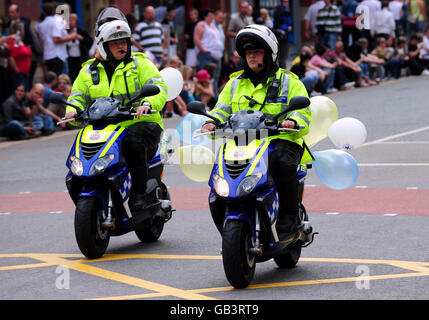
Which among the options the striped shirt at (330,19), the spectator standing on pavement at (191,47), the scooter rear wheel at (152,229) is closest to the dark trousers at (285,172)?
the scooter rear wheel at (152,229)

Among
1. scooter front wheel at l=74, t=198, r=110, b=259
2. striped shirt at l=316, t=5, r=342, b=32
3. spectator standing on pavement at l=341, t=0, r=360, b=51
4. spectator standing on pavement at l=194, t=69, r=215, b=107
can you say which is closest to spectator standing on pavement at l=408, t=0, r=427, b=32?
spectator standing on pavement at l=341, t=0, r=360, b=51

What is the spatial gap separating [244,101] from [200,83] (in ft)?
40.9

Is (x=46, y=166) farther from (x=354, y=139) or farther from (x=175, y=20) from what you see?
(x=175, y=20)

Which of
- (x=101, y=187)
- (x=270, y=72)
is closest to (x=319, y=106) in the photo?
(x=270, y=72)

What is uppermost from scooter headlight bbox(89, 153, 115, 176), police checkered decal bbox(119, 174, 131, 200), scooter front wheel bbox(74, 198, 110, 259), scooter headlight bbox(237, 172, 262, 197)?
scooter headlight bbox(237, 172, 262, 197)

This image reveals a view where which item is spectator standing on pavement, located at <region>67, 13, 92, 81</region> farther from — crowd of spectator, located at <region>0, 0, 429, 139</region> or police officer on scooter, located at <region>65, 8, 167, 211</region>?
police officer on scooter, located at <region>65, 8, 167, 211</region>

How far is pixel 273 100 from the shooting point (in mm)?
7527

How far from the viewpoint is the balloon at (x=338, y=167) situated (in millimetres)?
8391

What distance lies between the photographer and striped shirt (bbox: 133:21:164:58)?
2073 centimetres

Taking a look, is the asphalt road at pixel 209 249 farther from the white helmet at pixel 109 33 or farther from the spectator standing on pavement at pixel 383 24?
the spectator standing on pavement at pixel 383 24

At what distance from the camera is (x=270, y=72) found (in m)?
7.60

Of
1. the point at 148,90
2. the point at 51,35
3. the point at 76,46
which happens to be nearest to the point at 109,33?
the point at 148,90

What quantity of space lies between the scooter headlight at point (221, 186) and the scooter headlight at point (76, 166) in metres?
1.60
